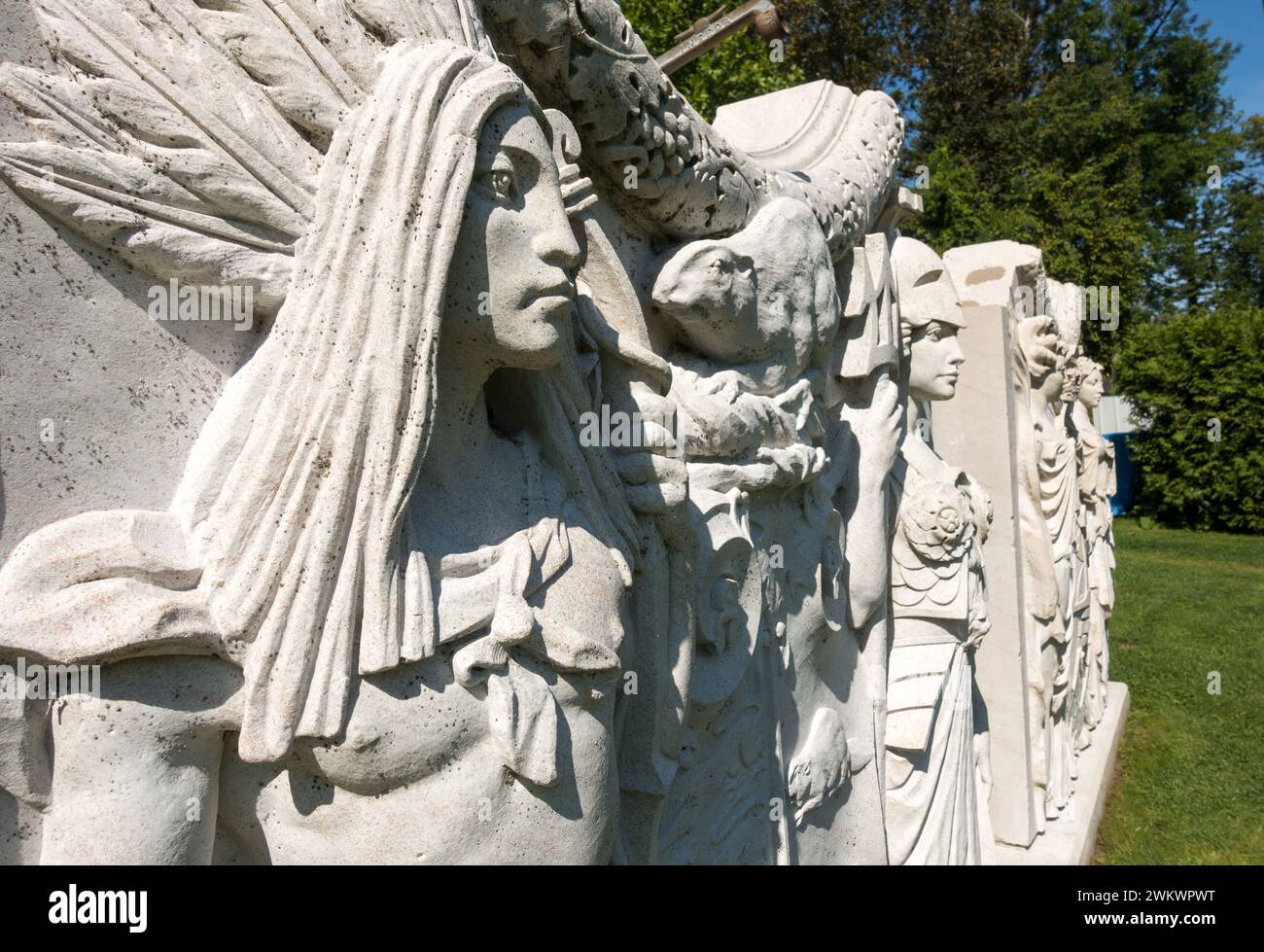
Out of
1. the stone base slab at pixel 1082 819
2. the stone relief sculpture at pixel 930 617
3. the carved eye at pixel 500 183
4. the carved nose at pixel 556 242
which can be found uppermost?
the carved eye at pixel 500 183

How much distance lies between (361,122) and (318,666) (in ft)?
2.67

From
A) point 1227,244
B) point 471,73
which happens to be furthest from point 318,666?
point 1227,244

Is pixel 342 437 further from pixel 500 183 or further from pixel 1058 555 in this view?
pixel 1058 555

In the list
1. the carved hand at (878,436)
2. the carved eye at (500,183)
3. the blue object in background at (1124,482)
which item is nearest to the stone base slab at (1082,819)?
the carved hand at (878,436)

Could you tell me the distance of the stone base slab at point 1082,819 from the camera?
5121 millimetres

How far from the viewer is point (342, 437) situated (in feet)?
4.89

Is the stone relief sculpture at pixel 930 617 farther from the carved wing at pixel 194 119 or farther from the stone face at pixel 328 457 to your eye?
the carved wing at pixel 194 119

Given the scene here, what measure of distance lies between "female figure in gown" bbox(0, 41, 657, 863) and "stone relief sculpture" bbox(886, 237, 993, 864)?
92.5 inches

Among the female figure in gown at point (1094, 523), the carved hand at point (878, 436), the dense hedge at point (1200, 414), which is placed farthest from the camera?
the dense hedge at point (1200, 414)

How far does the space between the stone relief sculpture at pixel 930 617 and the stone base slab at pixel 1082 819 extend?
3.39 ft

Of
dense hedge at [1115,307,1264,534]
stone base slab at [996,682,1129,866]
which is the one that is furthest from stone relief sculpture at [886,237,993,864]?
dense hedge at [1115,307,1264,534]

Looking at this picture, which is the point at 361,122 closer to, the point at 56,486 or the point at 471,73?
the point at 471,73

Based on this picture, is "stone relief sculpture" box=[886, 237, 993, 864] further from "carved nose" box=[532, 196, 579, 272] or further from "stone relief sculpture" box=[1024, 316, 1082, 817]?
"carved nose" box=[532, 196, 579, 272]

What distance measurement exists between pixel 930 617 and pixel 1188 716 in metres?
4.97
